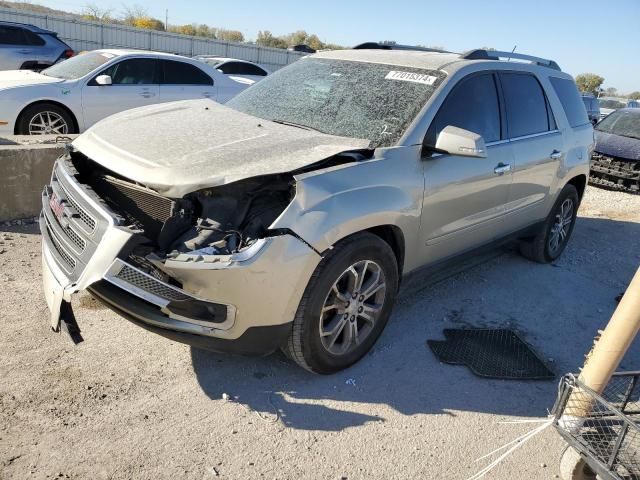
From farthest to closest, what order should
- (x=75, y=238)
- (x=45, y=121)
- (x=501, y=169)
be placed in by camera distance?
(x=45, y=121)
(x=501, y=169)
(x=75, y=238)

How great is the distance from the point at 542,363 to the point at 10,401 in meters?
3.32

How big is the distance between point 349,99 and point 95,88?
18.4 ft

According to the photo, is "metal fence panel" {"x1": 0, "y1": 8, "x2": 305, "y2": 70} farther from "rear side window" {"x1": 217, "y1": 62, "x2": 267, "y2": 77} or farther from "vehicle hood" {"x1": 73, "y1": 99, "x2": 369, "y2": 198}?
"vehicle hood" {"x1": 73, "y1": 99, "x2": 369, "y2": 198}

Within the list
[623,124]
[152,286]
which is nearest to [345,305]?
[152,286]

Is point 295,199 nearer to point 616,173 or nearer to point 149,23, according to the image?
point 616,173

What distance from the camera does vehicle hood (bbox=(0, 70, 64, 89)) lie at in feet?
24.9

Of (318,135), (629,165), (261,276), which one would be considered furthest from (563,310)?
(629,165)

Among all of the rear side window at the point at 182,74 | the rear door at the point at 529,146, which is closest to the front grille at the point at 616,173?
the rear door at the point at 529,146

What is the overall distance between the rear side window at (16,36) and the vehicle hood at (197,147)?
10.9m

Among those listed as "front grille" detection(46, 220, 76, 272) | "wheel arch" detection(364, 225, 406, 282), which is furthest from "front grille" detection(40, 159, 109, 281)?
"wheel arch" detection(364, 225, 406, 282)

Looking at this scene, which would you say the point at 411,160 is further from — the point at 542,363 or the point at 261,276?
the point at 542,363

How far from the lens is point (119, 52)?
8.70 metres

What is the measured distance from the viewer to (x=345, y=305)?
3.30 meters

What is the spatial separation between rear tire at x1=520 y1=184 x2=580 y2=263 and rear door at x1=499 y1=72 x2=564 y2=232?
0.32m
